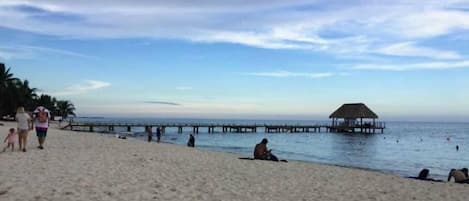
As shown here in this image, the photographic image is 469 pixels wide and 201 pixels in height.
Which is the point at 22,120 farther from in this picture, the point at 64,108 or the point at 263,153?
the point at 64,108

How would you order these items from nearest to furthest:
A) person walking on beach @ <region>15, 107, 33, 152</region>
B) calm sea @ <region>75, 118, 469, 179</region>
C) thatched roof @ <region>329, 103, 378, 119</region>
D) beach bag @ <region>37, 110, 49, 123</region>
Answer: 1. person walking on beach @ <region>15, 107, 33, 152</region>
2. beach bag @ <region>37, 110, 49, 123</region>
3. calm sea @ <region>75, 118, 469, 179</region>
4. thatched roof @ <region>329, 103, 378, 119</region>

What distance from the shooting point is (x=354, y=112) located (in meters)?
75.8

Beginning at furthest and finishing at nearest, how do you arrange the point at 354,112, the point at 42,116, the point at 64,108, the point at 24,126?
the point at 64,108 → the point at 354,112 → the point at 42,116 → the point at 24,126

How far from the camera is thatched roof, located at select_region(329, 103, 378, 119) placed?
7473 cm

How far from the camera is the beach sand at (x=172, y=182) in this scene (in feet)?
25.9

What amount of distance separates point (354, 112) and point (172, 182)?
69.3 metres

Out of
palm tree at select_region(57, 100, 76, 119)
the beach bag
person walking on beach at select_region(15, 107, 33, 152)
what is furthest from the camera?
palm tree at select_region(57, 100, 76, 119)

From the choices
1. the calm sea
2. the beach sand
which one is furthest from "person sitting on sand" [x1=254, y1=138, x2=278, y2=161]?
the calm sea

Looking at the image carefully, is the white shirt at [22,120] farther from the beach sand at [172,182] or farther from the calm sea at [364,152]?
the calm sea at [364,152]

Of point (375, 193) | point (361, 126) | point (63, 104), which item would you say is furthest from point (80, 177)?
point (63, 104)

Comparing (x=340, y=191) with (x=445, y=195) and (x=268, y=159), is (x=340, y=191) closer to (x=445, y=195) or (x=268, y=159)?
(x=445, y=195)

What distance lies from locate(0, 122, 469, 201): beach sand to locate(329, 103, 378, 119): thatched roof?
63546 mm

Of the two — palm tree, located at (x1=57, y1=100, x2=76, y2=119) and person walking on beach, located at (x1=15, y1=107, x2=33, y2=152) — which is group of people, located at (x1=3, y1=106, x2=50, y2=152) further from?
palm tree, located at (x1=57, y1=100, x2=76, y2=119)

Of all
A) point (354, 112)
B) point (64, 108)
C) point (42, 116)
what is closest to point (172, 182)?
point (42, 116)
